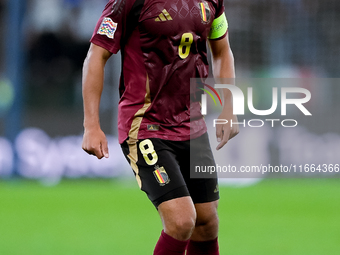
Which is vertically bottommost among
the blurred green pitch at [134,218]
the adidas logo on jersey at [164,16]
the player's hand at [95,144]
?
the blurred green pitch at [134,218]

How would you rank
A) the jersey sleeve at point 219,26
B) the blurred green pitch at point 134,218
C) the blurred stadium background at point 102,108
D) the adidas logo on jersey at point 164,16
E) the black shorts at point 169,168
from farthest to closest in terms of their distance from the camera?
1. the blurred stadium background at point 102,108
2. the blurred green pitch at point 134,218
3. the jersey sleeve at point 219,26
4. the adidas logo on jersey at point 164,16
5. the black shorts at point 169,168

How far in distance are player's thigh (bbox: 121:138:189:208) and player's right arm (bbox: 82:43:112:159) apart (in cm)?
19

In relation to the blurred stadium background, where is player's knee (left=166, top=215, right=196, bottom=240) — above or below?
above

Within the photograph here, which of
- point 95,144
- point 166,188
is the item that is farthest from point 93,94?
point 166,188

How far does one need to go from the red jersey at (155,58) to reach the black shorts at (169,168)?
0.05 m

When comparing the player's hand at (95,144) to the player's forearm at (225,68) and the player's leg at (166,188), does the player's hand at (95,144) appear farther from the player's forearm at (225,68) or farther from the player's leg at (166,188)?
the player's forearm at (225,68)

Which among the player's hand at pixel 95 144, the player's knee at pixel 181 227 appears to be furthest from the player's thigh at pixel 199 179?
the player's hand at pixel 95 144

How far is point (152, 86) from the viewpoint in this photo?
314 cm

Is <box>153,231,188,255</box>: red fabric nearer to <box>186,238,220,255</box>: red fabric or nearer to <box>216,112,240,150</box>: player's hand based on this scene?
<box>186,238,220,255</box>: red fabric

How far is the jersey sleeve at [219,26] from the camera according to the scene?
342cm

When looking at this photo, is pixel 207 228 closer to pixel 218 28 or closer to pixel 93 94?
pixel 93 94

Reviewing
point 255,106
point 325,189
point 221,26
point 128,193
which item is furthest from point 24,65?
point 221,26

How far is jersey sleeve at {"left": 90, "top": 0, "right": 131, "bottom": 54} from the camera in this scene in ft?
10.0

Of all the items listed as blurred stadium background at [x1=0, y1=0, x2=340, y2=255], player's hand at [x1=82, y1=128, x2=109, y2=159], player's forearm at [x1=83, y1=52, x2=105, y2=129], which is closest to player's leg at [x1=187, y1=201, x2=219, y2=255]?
player's hand at [x1=82, y1=128, x2=109, y2=159]
